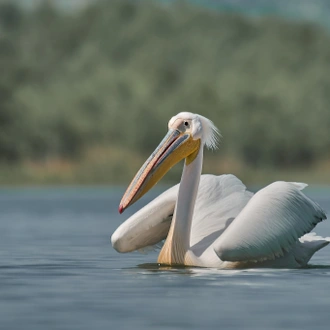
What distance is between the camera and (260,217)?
8773 millimetres

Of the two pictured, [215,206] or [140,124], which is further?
[140,124]

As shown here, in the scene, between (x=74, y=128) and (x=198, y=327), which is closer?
(x=198, y=327)

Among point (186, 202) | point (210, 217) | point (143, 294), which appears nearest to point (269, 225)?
point (186, 202)

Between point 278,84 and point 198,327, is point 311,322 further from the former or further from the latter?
point 278,84

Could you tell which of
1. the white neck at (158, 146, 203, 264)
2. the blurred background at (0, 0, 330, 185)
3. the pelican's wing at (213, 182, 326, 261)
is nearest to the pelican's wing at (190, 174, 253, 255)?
the white neck at (158, 146, 203, 264)

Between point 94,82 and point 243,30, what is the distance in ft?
265

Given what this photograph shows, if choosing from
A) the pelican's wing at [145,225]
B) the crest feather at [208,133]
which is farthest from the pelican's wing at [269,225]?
the pelican's wing at [145,225]

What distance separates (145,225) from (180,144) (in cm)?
74

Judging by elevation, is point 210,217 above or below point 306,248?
above

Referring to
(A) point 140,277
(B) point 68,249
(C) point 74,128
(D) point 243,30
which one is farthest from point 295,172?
(D) point 243,30

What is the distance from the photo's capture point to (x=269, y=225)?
8.75 m

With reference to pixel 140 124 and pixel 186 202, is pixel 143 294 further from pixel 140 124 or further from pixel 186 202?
pixel 140 124

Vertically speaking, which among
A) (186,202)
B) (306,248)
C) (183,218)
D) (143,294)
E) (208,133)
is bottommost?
(143,294)

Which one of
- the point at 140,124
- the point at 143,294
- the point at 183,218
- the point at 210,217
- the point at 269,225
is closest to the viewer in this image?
the point at 143,294
